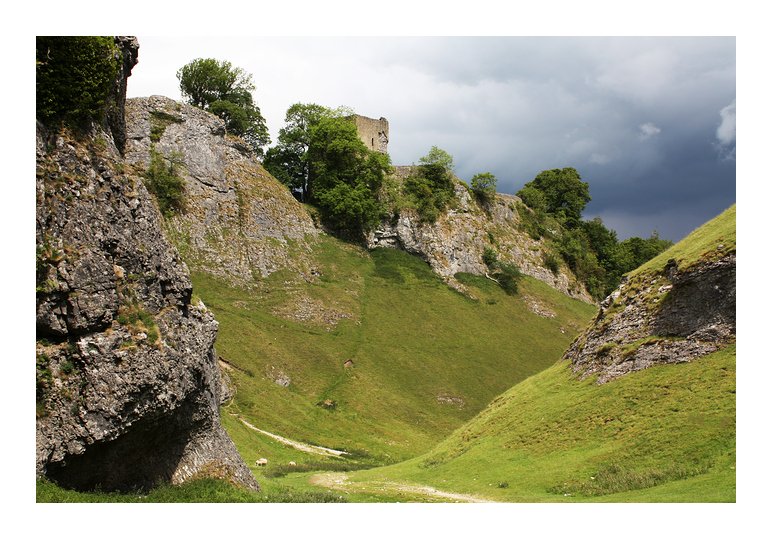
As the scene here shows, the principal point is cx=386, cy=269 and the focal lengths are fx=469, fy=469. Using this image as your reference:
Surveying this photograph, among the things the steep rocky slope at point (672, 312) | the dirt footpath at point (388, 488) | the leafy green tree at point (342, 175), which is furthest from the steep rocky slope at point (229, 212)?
the steep rocky slope at point (672, 312)

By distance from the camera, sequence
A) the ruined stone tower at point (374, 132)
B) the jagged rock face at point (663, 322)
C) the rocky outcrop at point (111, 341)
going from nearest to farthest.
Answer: the rocky outcrop at point (111, 341)
the jagged rock face at point (663, 322)
the ruined stone tower at point (374, 132)

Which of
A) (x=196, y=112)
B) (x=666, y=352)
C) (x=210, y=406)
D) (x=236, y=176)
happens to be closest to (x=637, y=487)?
(x=666, y=352)

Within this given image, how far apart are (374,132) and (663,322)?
73.6 m

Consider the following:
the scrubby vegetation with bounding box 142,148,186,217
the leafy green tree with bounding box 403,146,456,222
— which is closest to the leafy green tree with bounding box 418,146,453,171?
the leafy green tree with bounding box 403,146,456,222

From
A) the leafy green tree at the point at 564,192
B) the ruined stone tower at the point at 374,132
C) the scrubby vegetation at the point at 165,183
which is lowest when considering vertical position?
the scrubby vegetation at the point at 165,183

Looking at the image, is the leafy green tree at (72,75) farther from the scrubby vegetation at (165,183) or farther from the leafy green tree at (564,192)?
the leafy green tree at (564,192)

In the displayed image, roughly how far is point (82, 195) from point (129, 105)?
53.8m

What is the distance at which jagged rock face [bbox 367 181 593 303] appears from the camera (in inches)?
3029

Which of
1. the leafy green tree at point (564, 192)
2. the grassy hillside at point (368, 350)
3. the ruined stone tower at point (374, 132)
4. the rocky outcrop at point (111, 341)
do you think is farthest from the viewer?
the leafy green tree at point (564, 192)

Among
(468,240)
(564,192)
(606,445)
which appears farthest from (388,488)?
(564,192)

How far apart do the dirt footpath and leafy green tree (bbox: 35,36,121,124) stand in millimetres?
18281

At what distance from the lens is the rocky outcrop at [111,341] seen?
1306 cm

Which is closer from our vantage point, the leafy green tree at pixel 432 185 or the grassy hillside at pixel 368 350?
the grassy hillside at pixel 368 350

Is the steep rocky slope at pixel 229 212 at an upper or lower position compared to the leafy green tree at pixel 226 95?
lower
